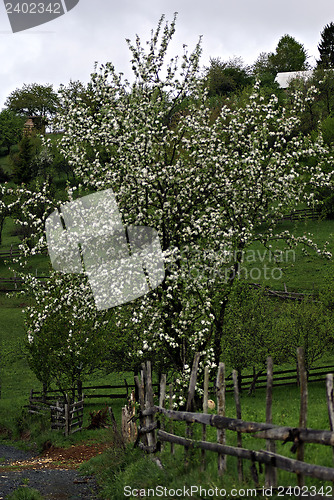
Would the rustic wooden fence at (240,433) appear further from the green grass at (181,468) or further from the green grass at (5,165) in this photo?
the green grass at (5,165)

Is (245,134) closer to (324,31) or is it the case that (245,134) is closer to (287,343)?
(287,343)

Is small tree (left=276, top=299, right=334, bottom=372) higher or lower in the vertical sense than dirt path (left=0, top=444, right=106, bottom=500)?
higher

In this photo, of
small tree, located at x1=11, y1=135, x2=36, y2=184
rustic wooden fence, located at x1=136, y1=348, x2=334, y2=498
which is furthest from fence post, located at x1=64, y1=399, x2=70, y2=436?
small tree, located at x1=11, y1=135, x2=36, y2=184

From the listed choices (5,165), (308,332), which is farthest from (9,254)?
(5,165)

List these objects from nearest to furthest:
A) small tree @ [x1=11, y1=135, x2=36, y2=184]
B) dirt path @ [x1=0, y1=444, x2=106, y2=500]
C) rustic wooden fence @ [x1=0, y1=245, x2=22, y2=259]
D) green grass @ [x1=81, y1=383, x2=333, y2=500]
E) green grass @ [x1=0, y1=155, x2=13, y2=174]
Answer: green grass @ [x1=81, y1=383, x2=333, y2=500] → dirt path @ [x1=0, y1=444, x2=106, y2=500] → rustic wooden fence @ [x1=0, y1=245, x2=22, y2=259] → small tree @ [x1=11, y1=135, x2=36, y2=184] → green grass @ [x1=0, y1=155, x2=13, y2=174]

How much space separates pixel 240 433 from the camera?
10.6 m

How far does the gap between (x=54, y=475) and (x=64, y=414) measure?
1151 centimetres

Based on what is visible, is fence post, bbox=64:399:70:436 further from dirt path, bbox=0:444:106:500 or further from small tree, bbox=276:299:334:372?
small tree, bbox=276:299:334:372

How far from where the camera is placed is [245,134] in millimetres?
19891

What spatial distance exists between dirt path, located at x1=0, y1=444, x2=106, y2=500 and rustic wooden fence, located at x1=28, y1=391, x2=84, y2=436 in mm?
2810

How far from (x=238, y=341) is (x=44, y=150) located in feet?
216

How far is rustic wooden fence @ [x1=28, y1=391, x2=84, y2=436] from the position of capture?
27.8 m

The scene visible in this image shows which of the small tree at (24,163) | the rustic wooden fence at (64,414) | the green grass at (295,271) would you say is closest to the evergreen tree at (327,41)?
the small tree at (24,163)

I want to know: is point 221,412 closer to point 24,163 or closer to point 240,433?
point 240,433
